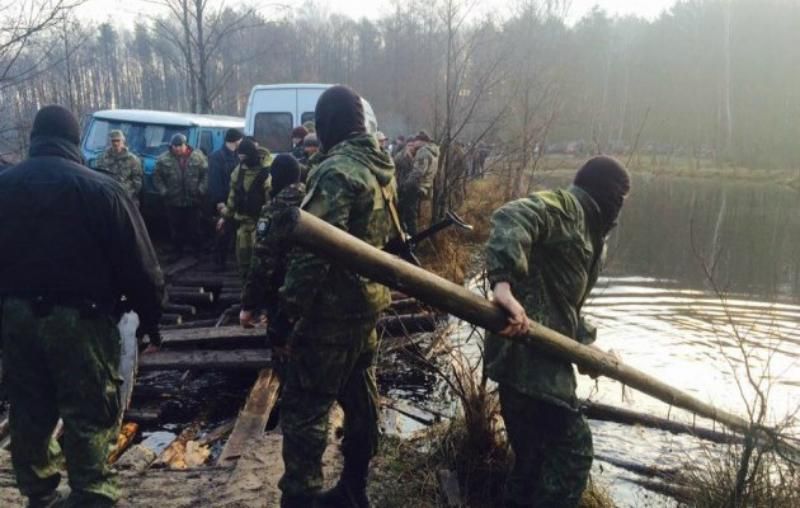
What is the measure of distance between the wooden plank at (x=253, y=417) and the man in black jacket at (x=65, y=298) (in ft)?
3.66

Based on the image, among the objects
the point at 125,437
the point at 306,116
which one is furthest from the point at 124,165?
the point at 125,437

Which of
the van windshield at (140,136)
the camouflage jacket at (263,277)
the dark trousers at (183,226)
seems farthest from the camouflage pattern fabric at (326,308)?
the van windshield at (140,136)

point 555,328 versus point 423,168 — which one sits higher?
point 423,168

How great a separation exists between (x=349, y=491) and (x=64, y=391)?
1.45 meters

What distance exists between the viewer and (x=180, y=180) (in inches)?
386

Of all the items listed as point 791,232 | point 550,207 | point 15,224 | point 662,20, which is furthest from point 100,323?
point 662,20

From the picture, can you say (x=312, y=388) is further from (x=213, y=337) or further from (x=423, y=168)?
(x=423, y=168)

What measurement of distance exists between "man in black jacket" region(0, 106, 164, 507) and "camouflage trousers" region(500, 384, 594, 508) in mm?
1794

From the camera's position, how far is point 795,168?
121 feet

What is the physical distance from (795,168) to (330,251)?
41824 mm

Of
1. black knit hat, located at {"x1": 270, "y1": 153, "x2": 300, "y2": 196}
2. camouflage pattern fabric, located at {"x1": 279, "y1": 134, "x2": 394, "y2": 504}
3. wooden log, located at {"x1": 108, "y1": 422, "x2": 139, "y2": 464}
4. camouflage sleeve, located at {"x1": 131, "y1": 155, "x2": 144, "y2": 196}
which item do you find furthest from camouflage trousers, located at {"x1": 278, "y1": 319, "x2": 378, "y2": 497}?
camouflage sleeve, located at {"x1": 131, "y1": 155, "x2": 144, "y2": 196}

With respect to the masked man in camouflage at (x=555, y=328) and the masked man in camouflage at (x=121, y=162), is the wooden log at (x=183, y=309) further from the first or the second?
the masked man in camouflage at (x=555, y=328)

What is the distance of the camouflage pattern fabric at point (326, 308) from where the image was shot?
9.34ft

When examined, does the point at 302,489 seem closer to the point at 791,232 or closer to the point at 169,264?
the point at 169,264
